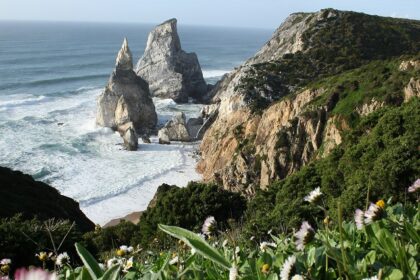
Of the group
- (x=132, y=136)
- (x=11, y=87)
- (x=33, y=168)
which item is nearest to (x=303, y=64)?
(x=132, y=136)

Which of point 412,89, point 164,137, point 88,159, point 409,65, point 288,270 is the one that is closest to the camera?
point 288,270

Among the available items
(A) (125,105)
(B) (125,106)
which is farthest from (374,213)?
(A) (125,105)

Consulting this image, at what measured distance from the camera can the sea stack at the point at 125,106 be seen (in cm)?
5634

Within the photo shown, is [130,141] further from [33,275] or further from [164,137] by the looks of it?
[33,275]

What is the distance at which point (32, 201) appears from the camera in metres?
20.7

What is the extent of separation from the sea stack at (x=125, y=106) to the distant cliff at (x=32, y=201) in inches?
1206

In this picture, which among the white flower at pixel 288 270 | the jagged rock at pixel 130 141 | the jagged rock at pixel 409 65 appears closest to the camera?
the white flower at pixel 288 270

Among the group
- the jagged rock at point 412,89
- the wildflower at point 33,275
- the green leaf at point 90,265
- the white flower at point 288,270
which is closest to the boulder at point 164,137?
the jagged rock at point 412,89

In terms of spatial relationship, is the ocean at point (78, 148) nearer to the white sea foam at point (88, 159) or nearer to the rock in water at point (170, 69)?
the white sea foam at point (88, 159)

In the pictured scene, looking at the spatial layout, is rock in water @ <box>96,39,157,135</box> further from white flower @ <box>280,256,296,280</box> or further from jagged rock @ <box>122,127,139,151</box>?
white flower @ <box>280,256,296,280</box>

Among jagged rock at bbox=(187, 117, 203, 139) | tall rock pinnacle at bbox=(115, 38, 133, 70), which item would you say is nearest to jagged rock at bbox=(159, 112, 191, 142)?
jagged rock at bbox=(187, 117, 203, 139)

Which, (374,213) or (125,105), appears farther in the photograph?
(125,105)

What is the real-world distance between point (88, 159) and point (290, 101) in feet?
67.6

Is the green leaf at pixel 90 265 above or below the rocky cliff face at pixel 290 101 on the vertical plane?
above
